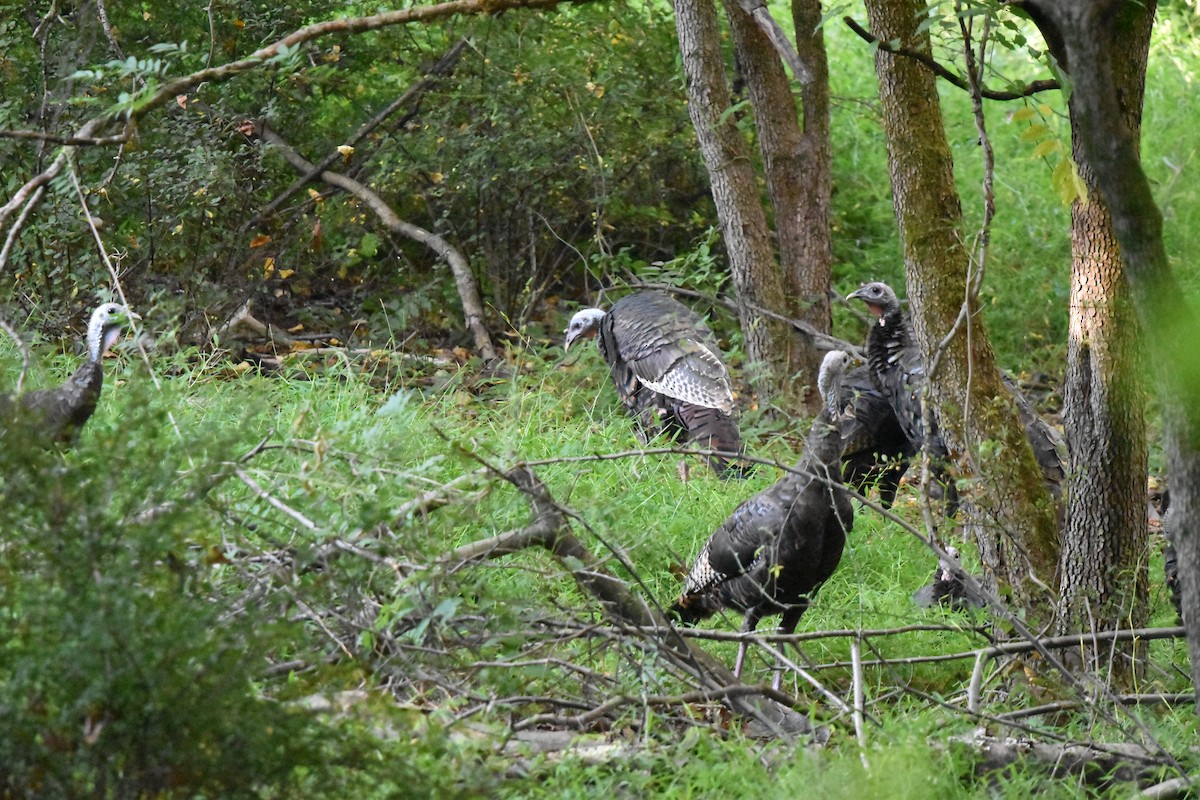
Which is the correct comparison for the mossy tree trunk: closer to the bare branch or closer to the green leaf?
the green leaf

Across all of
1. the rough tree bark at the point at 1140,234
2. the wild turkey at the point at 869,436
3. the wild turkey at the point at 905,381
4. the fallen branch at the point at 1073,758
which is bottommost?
the wild turkey at the point at 869,436

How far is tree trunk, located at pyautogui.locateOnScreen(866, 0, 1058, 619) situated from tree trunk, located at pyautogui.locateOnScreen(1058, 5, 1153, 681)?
0.90ft

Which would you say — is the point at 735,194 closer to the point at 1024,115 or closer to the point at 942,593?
the point at 942,593

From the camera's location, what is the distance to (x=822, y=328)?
25.8ft

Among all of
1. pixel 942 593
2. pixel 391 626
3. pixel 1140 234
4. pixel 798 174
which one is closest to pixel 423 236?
pixel 798 174

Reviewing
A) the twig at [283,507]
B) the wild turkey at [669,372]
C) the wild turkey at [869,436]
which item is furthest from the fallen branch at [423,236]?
the twig at [283,507]

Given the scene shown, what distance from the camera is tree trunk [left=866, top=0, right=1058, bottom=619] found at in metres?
4.29

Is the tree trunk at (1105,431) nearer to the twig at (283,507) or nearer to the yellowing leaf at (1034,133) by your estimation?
the yellowing leaf at (1034,133)

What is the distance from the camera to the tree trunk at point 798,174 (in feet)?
24.7

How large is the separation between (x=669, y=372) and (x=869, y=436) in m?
1.14

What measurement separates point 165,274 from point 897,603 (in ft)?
16.2

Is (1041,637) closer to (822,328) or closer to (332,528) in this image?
(332,528)

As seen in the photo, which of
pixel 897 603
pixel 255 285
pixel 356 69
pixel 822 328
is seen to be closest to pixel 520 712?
pixel 897 603

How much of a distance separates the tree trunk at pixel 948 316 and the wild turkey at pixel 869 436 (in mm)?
2339
